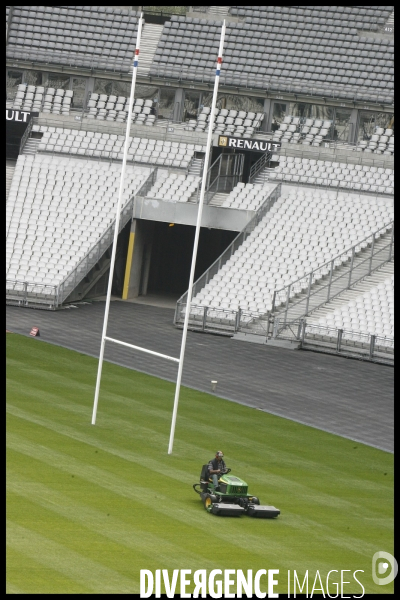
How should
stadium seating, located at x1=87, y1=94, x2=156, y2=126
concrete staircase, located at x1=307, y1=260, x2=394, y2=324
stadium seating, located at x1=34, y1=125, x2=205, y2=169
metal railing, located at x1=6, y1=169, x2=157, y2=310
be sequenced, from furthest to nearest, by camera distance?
stadium seating, located at x1=87, y1=94, x2=156, y2=126 < stadium seating, located at x1=34, y1=125, x2=205, y2=169 < metal railing, located at x1=6, y1=169, x2=157, y2=310 < concrete staircase, located at x1=307, y1=260, x2=394, y2=324

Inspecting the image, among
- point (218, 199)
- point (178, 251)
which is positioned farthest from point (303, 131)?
point (178, 251)

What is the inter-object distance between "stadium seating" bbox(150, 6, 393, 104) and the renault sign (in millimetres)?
4567

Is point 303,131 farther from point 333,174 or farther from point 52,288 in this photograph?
point 52,288

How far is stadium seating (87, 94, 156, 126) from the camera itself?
1599 inches

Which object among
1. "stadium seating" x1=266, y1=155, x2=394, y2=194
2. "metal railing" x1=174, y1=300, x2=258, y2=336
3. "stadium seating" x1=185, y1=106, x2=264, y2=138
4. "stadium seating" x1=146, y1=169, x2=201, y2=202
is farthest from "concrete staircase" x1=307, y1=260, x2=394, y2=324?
"stadium seating" x1=185, y1=106, x2=264, y2=138

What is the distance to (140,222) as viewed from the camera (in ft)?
116

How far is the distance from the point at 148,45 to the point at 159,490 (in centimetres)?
3372

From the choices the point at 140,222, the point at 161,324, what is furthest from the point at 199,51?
the point at 161,324

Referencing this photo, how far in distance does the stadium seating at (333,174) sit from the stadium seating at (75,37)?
381 inches

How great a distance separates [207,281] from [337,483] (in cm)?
1778

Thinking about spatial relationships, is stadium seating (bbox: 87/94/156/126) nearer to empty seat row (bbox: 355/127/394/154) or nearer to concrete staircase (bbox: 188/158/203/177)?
concrete staircase (bbox: 188/158/203/177)

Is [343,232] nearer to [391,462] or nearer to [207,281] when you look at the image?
[207,281]

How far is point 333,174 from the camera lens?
3703cm

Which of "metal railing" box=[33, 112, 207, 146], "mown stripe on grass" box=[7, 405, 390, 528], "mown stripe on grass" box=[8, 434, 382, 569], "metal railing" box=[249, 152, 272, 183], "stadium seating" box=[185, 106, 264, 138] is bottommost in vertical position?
"mown stripe on grass" box=[8, 434, 382, 569]
